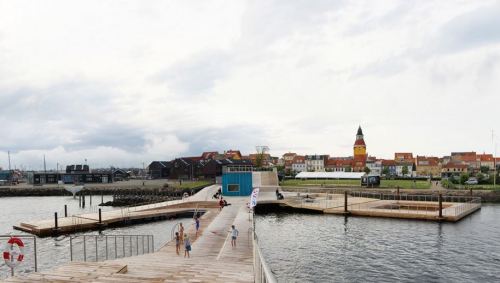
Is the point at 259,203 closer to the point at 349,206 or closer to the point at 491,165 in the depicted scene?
the point at 349,206

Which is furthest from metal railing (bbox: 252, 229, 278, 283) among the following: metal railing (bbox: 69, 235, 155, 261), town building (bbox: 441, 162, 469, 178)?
town building (bbox: 441, 162, 469, 178)

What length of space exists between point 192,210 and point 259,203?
38.0 feet

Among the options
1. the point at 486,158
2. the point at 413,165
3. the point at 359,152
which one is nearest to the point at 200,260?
the point at 359,152

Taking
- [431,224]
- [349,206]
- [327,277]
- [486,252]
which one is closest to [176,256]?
[327,277]

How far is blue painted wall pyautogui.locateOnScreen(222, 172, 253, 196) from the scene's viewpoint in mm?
62281

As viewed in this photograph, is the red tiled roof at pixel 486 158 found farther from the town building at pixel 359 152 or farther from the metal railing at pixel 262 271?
the metal railing at pixel 262 271

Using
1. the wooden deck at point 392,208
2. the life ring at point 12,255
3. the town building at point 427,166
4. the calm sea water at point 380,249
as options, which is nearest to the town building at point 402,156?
the town building at point 427,166

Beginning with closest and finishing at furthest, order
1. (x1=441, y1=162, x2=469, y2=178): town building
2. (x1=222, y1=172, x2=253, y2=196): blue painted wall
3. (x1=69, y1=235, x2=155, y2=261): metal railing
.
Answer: (x1=69, y1=235, x2=155, y2=261): metal railing, (x1=222, y1=172, x2=253, y2=196): blue painted wall, (x1=441, y1=162, x2=469, y2=178): town building

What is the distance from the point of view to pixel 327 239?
118 ft

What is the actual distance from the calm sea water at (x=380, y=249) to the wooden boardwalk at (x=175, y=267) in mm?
4800

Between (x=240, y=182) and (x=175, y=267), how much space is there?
4477cm

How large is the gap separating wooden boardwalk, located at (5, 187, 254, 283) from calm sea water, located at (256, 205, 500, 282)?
480cm

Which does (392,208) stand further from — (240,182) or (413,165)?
(413,165)

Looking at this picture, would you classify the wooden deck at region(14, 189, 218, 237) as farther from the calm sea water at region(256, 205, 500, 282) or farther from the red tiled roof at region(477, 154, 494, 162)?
the red tiled roof at region(477, 154, 494, 162)
